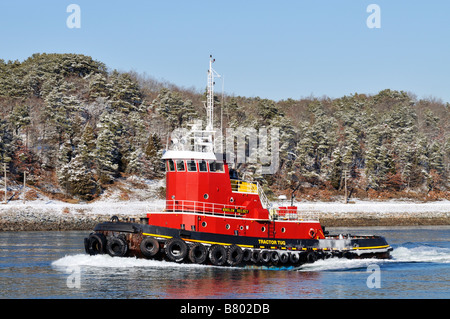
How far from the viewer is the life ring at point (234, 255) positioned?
27.5 m

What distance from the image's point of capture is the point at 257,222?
2912 centimetres

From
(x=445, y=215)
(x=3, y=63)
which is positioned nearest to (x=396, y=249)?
(x=445, y=215)

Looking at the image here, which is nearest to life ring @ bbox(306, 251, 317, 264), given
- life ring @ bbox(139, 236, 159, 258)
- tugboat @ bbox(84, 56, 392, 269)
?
tugboat @ bbox(84, 56, 392, 269)

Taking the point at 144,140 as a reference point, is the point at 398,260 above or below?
below

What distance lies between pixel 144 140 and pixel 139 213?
65.6 ft

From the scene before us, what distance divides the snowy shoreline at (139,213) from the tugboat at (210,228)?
19.8 m

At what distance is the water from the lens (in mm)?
22156

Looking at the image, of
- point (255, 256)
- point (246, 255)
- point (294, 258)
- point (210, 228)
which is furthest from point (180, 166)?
point (294, 258)

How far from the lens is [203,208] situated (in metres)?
28.0

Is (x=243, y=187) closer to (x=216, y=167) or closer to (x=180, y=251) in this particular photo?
(x=216, y=167)

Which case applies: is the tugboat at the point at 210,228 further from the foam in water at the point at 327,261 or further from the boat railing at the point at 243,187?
the foam in water at the point at 327,261
